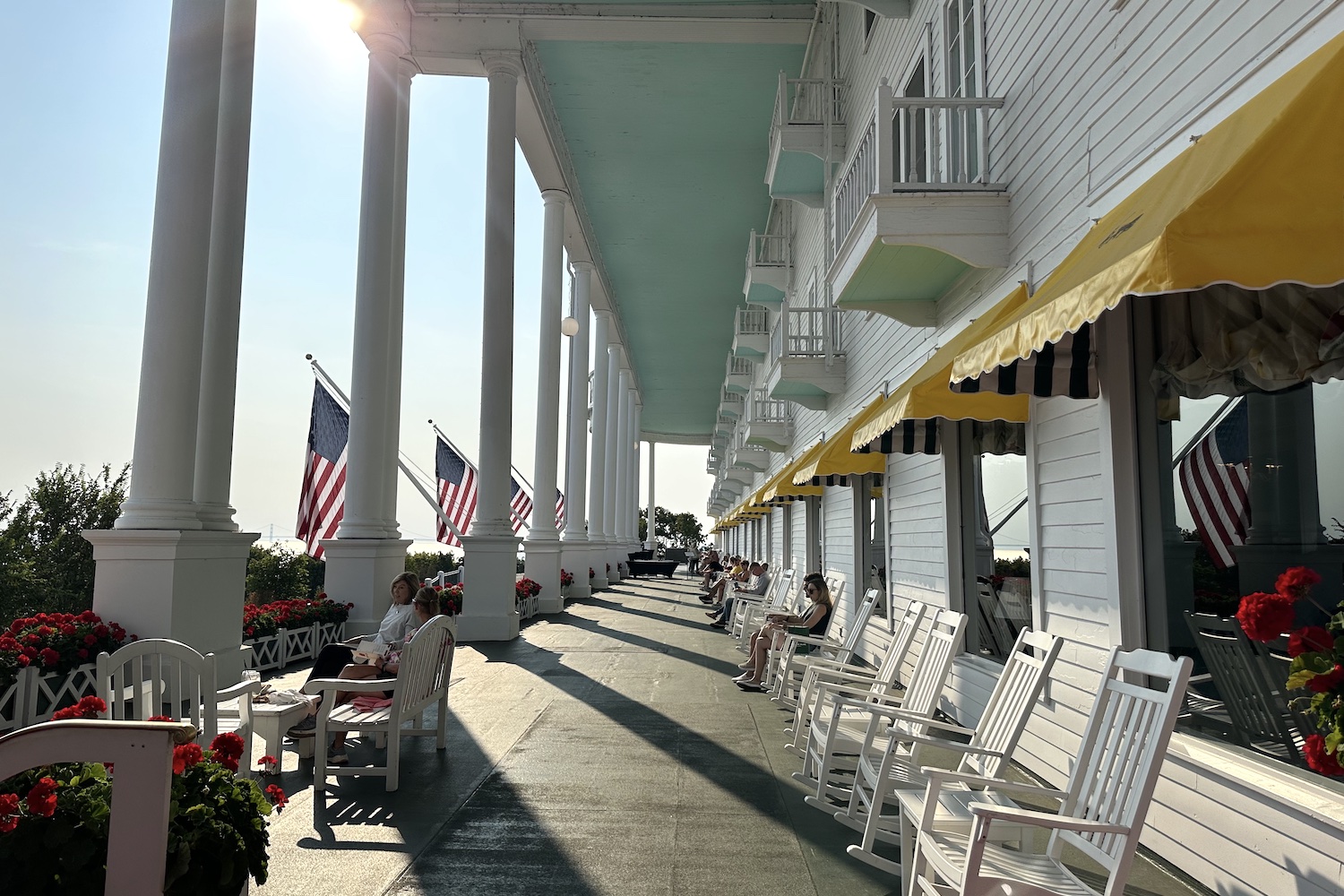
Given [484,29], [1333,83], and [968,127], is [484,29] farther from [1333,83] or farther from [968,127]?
[1333,83]

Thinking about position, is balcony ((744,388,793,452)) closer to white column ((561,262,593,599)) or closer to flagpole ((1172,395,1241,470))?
white column ((561,262,593,599))

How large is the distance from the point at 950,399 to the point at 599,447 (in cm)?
2175

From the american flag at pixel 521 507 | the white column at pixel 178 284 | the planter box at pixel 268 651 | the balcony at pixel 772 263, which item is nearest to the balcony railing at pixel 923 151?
the white column at pixel 178 284

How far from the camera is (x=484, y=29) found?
13266mm

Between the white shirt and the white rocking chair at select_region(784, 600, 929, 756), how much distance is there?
294cm

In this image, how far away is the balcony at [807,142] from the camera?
1168 centimetres

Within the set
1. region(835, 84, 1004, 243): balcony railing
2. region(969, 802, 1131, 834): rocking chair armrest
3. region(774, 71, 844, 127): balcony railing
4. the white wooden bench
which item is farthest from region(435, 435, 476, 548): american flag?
region(969, 802, 1131, 834): rocking chair armrest

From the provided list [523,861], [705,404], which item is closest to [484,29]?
[523,861]

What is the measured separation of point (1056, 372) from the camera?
4715mm

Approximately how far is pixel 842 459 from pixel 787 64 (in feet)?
28.3

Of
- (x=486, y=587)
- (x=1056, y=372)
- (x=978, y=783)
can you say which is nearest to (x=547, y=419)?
(x=486, y=587)

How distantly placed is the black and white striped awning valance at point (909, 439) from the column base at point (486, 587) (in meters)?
6.43

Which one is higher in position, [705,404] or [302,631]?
[705,404]

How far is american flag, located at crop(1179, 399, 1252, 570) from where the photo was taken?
3691mm
